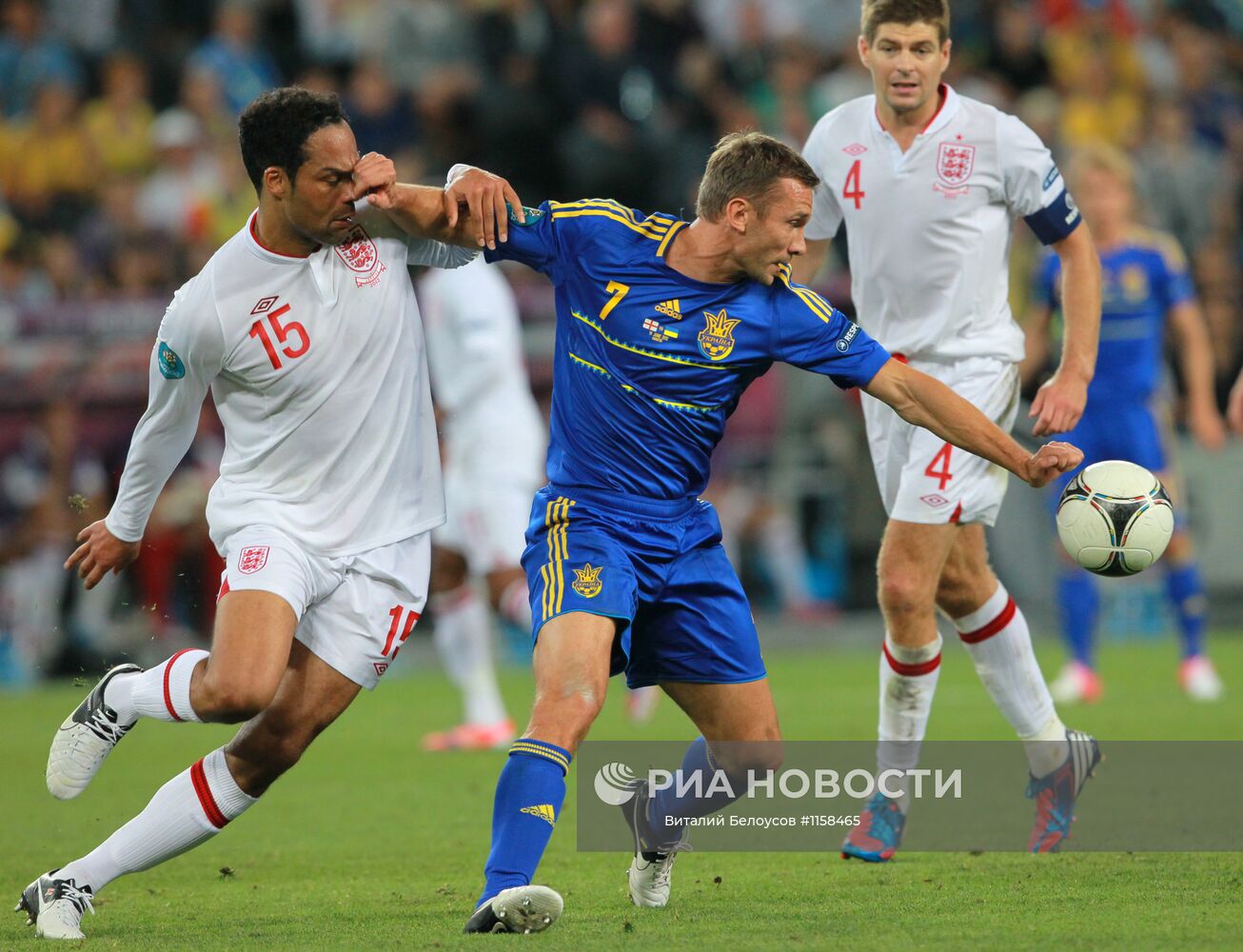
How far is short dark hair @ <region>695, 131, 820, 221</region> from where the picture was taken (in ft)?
17.1

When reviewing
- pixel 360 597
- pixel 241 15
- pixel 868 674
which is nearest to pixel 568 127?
pixel 241 15

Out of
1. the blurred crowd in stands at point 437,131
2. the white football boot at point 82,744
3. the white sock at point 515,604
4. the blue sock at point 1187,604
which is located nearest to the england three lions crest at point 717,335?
the white football boot at point 82,744

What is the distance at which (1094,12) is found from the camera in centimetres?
1794

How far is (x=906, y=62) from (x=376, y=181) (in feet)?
6.68

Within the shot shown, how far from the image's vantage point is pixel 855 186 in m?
6.50

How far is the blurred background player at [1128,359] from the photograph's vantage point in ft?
36.0

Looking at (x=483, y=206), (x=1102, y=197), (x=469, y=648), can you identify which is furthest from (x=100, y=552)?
(x=1102, y=197)

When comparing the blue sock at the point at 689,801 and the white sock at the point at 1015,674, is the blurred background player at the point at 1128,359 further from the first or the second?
the blue sock at the point at 689,801

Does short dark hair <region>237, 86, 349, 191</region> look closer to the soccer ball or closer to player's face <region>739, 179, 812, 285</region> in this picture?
player's face <region>739, 179, 812, 285</region>

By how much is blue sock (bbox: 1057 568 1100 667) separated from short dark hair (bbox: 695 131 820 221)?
6.65 meters

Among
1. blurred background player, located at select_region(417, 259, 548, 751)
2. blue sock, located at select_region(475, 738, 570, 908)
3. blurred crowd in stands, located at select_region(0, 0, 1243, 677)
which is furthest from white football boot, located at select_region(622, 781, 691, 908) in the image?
blurred crowd in stands, located at select_region(0, 0, 1243, 677)

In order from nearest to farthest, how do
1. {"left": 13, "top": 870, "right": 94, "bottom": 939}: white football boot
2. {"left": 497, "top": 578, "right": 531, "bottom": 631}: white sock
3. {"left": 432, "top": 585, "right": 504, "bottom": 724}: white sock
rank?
{"left": 13, "top": 870, "right": 94, "bottom": 939}: white football boot, {"left": 497, "top": 578, "right": 531, "bottom": 631}: white sock, {"left": 432, "top": 585, "right": 504, "bottom": 724}: white sock

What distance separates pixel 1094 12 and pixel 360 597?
14422 millimetres

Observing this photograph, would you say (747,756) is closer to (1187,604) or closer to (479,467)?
(479,467)
